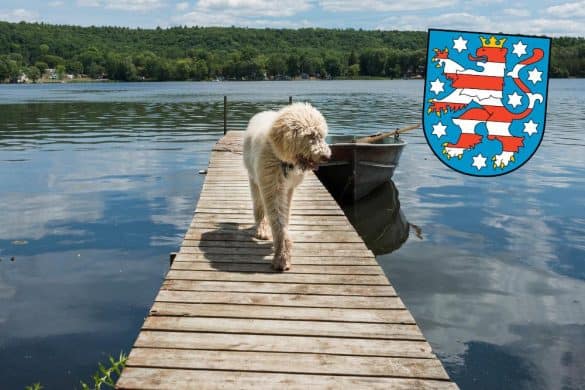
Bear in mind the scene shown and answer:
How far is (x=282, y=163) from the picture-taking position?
230 inches

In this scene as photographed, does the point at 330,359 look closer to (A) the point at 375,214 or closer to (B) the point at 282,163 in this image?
(B) the point at 282,163

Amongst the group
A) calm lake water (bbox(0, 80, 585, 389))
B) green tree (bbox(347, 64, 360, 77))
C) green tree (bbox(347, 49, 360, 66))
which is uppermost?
green tree (bbox(347, 49, 360, 66))

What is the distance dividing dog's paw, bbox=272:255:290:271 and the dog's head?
984 mm

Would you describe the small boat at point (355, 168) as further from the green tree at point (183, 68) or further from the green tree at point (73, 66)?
the green tree at point (73, 66)

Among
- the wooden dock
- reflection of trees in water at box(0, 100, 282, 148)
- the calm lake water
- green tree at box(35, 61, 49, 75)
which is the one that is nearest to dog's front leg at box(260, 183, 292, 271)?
the wooden dock

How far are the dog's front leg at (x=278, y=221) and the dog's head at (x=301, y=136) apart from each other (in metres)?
0.47

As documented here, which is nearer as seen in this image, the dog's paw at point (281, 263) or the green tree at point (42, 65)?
the dog's paw at point (281, 263)

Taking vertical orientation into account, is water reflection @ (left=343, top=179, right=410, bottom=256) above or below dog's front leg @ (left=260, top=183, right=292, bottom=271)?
below

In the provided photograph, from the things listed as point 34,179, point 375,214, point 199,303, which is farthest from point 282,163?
point 34,179

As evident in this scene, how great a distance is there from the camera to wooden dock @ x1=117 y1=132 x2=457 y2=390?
3.63m

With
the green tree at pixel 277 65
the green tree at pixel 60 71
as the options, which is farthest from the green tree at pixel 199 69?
the green tree at pixel 60 71

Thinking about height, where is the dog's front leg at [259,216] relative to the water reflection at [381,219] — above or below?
above

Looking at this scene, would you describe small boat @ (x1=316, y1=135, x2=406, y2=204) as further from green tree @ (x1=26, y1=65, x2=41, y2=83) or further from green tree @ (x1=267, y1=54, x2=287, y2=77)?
green tree @ (x1=26, y1=65, x2=41, y2=83)

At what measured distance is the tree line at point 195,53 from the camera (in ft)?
460
